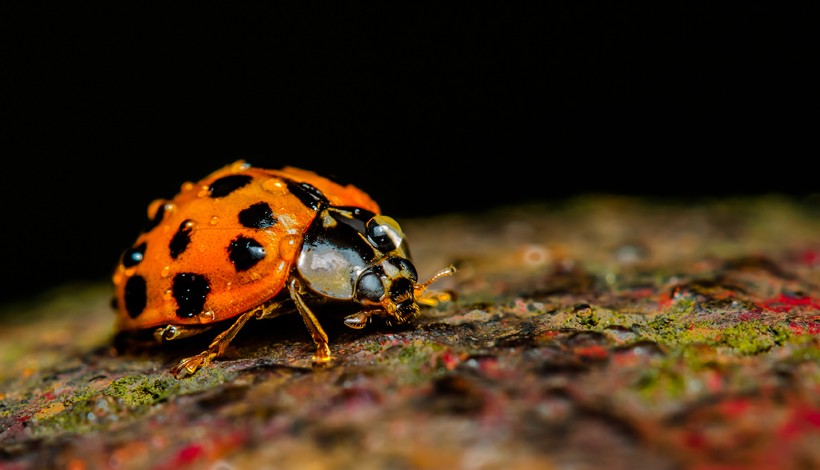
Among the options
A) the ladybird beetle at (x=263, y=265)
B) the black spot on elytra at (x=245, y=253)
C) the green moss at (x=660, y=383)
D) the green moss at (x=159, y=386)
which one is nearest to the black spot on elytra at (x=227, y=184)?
the ladybird beetle at (x=263, y=265)

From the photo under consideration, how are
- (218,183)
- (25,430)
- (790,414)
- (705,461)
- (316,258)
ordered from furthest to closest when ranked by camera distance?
1. (218,183)
2. (316,258)
3. (25,430)
4. (790,414)
5. (705,461)

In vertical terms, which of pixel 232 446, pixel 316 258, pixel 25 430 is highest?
pixel 316 258

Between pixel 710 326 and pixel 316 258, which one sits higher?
pixel 316 258

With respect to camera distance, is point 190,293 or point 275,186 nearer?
point 190,293

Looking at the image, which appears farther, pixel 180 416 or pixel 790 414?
pixel 180 416

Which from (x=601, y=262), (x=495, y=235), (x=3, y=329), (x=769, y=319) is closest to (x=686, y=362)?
(x=769, y=319)

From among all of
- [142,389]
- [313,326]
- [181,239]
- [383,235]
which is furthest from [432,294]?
[142,389]

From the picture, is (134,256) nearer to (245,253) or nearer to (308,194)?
(245,253)

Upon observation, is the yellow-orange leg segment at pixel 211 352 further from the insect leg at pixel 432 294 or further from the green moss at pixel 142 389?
the insect leg at pixel 432 294

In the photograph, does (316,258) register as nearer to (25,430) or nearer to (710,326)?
(25,430)
